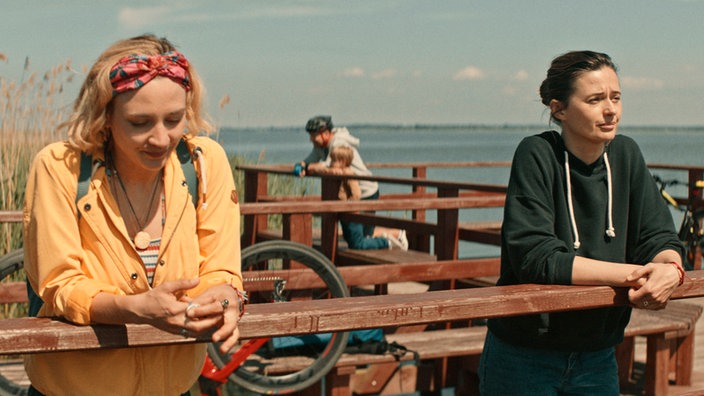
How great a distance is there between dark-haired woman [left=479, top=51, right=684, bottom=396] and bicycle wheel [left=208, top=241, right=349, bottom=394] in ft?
8.91

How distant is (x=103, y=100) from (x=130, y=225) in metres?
0.27

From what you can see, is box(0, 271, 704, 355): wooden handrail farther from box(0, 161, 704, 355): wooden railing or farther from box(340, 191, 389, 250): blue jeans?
box(340, 191, 389, 250): blue jeans

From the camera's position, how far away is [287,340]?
5902 millimetres

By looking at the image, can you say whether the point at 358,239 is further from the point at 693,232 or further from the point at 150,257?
the point at 150,257

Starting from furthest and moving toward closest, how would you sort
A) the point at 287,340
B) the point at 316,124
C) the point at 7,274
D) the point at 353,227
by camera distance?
the point at 316,124 < the point at 353,227 < the point at 287,340 < the point at 7,274

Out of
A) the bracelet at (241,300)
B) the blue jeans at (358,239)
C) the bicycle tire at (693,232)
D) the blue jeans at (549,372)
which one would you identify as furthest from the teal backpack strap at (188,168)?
the bicycle tire at (693,232)

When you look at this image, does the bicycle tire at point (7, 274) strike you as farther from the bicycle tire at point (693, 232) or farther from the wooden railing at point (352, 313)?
the bicycle tire at point (693, 232)

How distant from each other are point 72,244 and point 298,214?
13.9ft

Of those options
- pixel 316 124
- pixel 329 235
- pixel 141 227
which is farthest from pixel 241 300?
pixel 316 124

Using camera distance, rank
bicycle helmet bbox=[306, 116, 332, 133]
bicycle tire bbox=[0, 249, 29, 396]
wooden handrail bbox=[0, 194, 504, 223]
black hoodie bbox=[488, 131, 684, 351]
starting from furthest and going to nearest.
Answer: bicycle helmet bbox=[306, 116, 332, 133] → wooden handrail bbox=[0, 194, 504, 223] → bicycle tire bbox=[0, 249, 29, 396] → black hoodie bbox=[488, 131, 684, 351]

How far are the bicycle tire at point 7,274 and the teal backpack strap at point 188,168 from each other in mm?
3346

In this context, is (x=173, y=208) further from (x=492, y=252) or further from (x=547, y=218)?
(x=492, y=252)

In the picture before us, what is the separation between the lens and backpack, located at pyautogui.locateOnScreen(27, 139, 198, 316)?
219cm

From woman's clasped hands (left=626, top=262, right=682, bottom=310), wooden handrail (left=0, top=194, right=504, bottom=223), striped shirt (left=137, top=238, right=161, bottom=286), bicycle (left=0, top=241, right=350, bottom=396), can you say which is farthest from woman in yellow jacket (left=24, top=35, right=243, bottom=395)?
wooden handrail (left=0, top=194, right=504, bottom=223)
